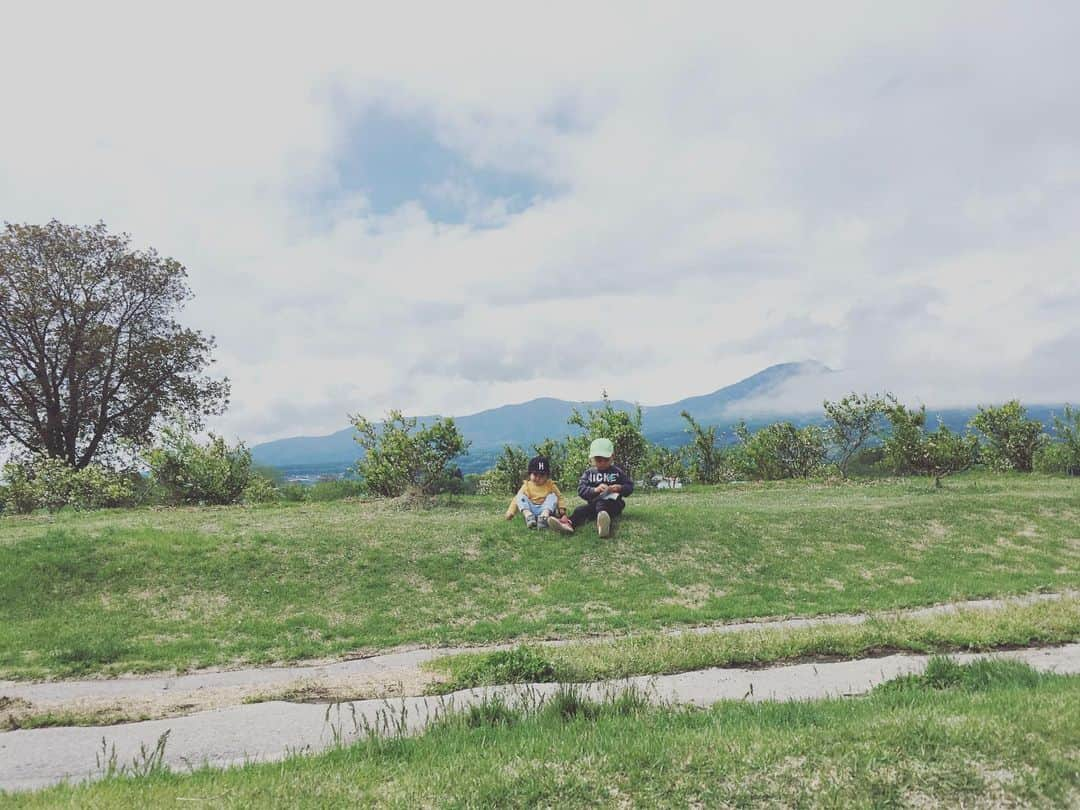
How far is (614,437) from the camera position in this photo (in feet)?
111

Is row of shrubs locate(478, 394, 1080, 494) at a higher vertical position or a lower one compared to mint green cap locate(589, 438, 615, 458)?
lower

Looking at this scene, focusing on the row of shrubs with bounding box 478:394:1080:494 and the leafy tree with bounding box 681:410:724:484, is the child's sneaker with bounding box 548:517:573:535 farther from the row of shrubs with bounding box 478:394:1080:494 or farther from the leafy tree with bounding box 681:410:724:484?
the leafy tree with bounding box 681:410:724:484

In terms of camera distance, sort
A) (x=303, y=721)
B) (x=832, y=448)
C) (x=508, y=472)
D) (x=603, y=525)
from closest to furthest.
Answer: (x=303, y=721) → (x=603, y=525) → (x=508, y=472) → (x=832, y=448)

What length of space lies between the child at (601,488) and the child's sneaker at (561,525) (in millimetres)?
338

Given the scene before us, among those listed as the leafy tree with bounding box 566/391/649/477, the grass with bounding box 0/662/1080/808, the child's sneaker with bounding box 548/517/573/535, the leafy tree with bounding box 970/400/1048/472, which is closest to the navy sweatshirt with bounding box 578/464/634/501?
the child's sneaker with bounding box 548/517/573/535

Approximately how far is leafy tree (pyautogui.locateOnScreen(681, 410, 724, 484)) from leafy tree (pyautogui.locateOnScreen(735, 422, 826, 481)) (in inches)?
91.5

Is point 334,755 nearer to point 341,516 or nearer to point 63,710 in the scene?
point 63,710

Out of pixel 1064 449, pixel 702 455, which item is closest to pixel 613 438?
pixel 702 455

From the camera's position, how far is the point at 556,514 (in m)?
17.2

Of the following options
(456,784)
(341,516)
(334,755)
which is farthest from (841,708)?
(341,516)

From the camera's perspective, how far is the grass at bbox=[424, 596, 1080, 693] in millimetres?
8203

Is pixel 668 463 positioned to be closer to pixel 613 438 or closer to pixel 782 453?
pixel 782 453

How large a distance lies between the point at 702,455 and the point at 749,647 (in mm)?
34992

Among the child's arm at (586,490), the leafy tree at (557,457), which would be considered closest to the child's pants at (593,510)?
the child's arm at (586,490)
